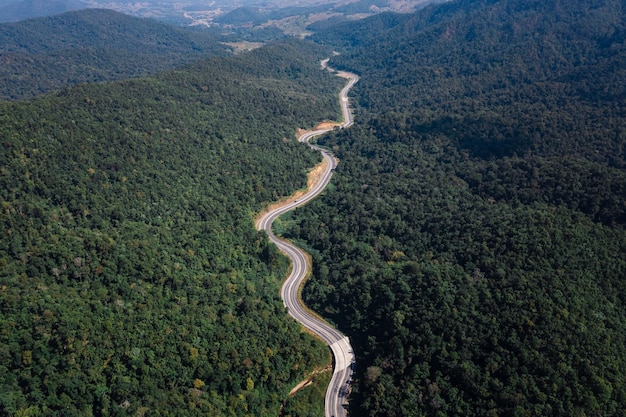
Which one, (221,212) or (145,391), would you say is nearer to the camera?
(145,391)

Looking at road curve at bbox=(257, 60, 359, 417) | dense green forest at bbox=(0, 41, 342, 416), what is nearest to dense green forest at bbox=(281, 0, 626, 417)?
road curve at bbox=(257, 60, 359, 417)

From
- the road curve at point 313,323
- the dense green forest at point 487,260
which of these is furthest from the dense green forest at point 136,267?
the dense green forest at point 487,260

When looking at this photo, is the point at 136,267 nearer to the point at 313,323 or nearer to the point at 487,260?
the point at 313,323

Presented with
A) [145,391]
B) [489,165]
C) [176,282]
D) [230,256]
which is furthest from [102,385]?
[489,165]

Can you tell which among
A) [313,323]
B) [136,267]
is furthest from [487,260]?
[136,267]

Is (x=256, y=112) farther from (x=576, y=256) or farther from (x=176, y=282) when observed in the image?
(x=576, y=256)

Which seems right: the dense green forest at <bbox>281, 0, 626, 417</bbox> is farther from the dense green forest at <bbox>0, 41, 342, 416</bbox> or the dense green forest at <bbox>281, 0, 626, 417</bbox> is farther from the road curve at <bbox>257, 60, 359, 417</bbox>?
the dense green forest at <bbox>0, 41, 342, 416</bbox>
